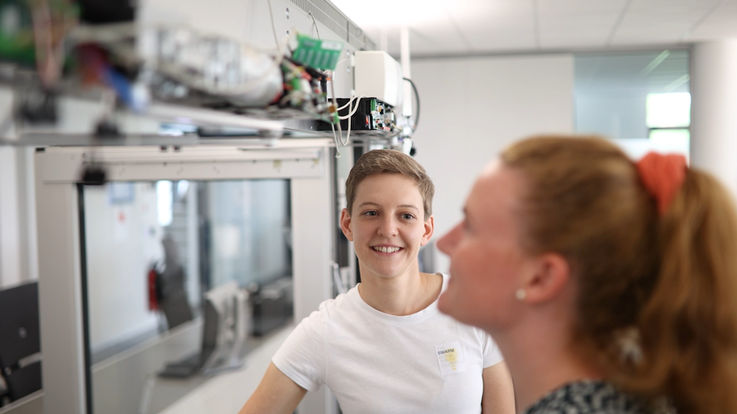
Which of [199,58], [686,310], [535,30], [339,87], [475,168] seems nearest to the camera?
[686,310]

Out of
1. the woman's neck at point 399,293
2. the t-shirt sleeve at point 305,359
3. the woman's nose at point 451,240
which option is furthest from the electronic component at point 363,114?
the woman's nose at point 451,240

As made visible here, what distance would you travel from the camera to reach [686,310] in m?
0.79

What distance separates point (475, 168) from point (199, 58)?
479 cm

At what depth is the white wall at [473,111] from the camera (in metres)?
5.48

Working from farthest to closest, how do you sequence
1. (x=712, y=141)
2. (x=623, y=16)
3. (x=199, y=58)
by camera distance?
1. (x=712, y=141)
2. (x=623, y=16)
3. (x=199, y=58)

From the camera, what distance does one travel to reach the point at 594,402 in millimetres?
840

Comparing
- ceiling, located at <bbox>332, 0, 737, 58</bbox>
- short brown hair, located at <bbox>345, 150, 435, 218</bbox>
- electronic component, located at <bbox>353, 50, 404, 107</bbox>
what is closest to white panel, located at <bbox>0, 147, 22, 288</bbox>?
ceiling, located at <bbox>332, 0, 737, 58</bbox>

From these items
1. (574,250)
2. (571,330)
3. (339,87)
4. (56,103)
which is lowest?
(571,330)

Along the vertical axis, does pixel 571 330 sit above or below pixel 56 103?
below

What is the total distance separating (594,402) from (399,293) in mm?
751

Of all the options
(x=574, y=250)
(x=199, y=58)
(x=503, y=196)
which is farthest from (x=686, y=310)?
(x=199, y=58)

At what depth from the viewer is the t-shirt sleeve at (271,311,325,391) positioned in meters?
1.54

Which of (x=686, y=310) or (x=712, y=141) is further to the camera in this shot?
(x=712, y=141)

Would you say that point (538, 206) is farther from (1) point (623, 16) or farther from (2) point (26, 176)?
(2) point (26, 176)
